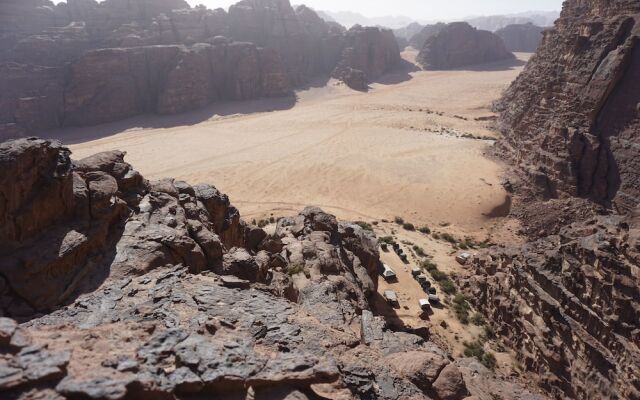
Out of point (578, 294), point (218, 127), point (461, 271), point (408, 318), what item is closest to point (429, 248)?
point (461, 271)

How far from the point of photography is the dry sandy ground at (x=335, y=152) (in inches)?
969

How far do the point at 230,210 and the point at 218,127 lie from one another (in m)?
29.9

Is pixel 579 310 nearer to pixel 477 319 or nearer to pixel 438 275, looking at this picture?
pixel 477 319

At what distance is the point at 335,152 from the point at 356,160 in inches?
105

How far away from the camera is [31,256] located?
773 cm

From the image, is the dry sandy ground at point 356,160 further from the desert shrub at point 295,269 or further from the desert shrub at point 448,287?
the desert shrub at point 295,269

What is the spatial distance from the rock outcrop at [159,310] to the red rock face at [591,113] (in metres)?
15.6

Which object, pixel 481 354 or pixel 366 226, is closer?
pixel 481 354

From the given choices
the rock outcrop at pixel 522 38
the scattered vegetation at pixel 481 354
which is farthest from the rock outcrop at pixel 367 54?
the scattered vegetation at pixel 481 354

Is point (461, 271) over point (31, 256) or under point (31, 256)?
under

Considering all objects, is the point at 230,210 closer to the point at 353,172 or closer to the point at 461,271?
the point at 461,271

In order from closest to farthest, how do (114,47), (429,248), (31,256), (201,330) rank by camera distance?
(201,330), (31,256), (429,248), (114,47)

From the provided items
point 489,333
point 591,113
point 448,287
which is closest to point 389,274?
point 448,287

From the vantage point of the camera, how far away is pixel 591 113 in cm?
2153
